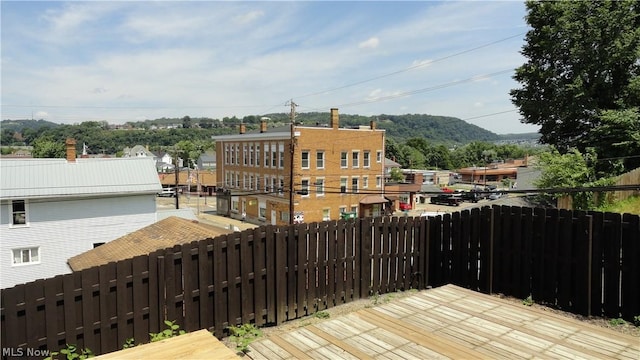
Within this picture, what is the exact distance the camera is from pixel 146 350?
3.34 meters

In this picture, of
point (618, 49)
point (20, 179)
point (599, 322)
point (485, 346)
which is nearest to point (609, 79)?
point (618, 49)

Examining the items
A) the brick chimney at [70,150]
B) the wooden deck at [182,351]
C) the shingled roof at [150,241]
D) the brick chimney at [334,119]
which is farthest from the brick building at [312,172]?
the wooden deck at [182,351]

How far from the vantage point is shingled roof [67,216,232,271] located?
1116cm

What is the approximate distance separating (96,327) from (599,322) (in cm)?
639

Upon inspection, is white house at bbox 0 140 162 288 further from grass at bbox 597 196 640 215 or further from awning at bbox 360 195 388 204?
awning at bbox 360 195 388 204

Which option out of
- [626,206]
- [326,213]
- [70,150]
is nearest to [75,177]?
[70,150]

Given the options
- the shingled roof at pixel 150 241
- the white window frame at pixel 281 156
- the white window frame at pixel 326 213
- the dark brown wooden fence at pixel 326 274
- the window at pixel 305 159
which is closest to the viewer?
the dark brown wooden fence at pixel 326 274

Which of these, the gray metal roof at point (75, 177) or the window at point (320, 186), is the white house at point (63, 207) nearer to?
the gray metal roof at point (75, 177)

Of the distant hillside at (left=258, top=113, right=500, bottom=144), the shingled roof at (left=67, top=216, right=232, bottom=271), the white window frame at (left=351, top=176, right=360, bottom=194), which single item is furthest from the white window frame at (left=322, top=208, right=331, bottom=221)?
the distant hillside at (left=258, top=113, right=500, bottom=144)

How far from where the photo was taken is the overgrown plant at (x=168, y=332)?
4.71m

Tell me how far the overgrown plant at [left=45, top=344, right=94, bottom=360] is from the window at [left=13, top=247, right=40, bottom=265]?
2076 cm

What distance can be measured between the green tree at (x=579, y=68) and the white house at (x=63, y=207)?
24325 millimetres

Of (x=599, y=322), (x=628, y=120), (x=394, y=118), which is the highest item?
(x=394, y=118)

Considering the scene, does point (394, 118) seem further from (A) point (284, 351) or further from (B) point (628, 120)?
(A) point (284, 351)
